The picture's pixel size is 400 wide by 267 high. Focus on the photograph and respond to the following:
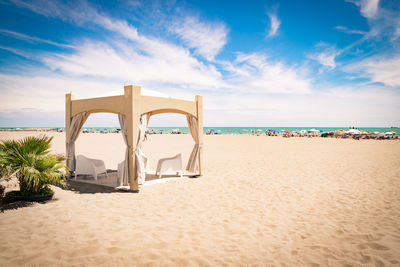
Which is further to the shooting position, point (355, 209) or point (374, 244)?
point (355, 209)

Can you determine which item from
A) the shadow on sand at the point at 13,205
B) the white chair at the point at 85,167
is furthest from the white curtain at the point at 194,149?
the shadow on sand at the point at 13,205

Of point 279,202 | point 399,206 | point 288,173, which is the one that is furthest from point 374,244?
point 288,173

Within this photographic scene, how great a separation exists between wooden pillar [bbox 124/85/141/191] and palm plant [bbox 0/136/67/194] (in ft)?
5.64

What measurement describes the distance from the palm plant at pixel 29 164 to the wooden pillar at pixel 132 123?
172 centimetres

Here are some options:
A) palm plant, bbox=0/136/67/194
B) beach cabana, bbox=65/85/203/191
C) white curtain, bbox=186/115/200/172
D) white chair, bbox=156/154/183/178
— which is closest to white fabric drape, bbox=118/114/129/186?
beach cabana, bbox=65/85/203/191

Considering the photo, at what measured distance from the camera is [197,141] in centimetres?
795

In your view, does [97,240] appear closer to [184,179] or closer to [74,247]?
[74,247]

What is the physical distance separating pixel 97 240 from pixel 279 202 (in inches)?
153

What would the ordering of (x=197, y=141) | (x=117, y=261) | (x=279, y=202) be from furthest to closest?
(x=197, y=141) < (x=279, y=202) < (x=117, y=261)

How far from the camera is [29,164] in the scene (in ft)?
14.6

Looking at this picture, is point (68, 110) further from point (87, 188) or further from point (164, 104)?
point (164, 104)

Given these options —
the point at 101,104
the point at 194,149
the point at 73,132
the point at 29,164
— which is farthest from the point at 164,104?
the point at 29,164

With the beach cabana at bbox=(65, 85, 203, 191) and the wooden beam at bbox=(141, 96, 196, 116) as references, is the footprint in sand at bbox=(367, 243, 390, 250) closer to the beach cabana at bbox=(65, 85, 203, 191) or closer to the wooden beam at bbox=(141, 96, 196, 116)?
the beach cabana at bbox=(65, 85, 203, 191)

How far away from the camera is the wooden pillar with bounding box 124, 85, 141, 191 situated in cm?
576
